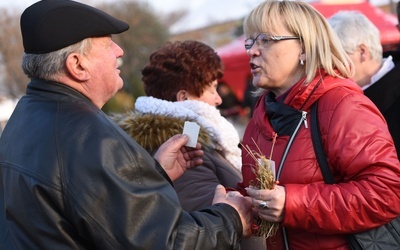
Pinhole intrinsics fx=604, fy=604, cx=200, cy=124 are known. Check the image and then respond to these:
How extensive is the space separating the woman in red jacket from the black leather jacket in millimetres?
452

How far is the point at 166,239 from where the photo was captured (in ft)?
6.88

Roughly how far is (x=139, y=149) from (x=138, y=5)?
2710 centimetres

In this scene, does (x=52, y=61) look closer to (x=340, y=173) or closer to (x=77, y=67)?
(x=77, y=67)

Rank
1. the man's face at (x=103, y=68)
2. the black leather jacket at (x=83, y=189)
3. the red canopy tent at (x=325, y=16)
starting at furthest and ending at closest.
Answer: the red canopy tent at (x=325, y=16) < the man's face at (x=103, y=68) < the black leather jacket at (x=83, y=189)

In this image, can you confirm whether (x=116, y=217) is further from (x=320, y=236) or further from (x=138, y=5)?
(x=138, y=5)

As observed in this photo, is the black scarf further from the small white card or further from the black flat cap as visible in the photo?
the black flat cap

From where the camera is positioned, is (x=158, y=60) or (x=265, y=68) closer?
(x=265, y=68)

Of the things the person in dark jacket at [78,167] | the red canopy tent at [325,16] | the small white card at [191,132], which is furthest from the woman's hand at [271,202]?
the red canopy tent at [325,16]

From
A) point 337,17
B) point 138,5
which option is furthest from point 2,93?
point 337,17

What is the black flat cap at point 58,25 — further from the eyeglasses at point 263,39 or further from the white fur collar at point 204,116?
the white fur collar at point 204,116

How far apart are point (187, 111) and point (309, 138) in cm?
108

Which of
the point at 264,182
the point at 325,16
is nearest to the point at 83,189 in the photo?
the point at 264,182

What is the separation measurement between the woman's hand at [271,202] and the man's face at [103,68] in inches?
28.4

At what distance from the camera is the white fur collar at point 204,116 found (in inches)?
135
